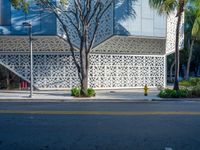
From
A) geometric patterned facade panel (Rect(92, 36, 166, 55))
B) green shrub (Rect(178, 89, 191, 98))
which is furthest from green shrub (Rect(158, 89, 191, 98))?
geometric patterned facade panel (Rect(92, 36, 166, 55))

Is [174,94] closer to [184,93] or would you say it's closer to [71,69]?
[184,93]

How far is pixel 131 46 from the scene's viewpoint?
3019cm

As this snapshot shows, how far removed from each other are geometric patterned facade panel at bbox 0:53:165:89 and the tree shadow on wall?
4.01 m

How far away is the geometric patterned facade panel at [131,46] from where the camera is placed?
2866cm

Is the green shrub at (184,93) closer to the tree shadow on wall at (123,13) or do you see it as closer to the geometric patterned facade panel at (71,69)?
the tree shadow on wall at (123,13)

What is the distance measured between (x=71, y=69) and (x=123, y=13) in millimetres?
7104

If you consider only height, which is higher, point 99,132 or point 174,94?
point 174,94

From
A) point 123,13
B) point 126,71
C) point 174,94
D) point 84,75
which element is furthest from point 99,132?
point 126,71

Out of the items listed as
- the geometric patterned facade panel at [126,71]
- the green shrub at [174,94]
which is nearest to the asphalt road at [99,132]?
the green shrub at [174,94]

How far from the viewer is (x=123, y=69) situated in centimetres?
3114

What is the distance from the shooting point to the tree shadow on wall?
27.0 meters

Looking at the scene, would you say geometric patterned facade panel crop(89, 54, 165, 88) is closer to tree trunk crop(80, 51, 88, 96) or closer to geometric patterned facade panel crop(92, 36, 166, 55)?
geometric patterned facade panel crop(92, 36, 166, 55)

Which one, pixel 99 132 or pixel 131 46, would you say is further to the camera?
pixel 131 46

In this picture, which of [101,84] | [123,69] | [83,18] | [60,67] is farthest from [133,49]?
[83,18]
